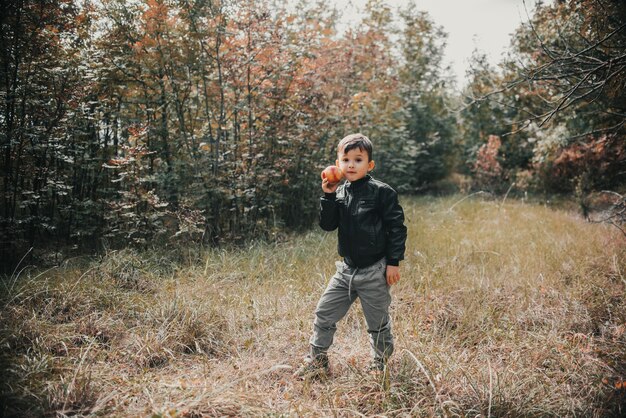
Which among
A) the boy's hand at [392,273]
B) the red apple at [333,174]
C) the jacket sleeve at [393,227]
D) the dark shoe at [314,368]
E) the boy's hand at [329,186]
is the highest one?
the red apple at [333,174]

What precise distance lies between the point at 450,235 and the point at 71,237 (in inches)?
206

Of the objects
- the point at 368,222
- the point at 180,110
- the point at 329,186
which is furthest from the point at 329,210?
the point at 180,110

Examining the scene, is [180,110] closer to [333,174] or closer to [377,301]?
[333,174]

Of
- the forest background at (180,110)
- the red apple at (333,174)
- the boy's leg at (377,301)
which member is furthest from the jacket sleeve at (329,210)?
the forest background at (180,110)

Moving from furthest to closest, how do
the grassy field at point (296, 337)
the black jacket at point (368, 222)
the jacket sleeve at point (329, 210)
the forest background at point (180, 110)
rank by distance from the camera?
the forest background at point (180, 110), the jacket sleeve at point (329, 210), the black jacket at point (368, 222), the grassy field at point (296, 337)

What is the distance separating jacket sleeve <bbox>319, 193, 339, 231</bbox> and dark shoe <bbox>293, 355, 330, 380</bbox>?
888 millimetres

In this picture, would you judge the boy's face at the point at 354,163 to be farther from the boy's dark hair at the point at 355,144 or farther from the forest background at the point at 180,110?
the forest background at the point at 180,110

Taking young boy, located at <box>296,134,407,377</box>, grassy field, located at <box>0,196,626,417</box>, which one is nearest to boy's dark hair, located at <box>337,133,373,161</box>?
young boy, located at <box>296,134,407,377</box>

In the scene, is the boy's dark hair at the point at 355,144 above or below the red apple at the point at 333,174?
above

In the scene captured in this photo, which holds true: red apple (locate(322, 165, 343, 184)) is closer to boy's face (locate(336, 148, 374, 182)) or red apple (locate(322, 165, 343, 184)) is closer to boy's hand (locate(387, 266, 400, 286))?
boy's face (locate(336, 148, 374, 182))

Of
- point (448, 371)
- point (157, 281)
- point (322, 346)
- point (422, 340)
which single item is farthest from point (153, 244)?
point (448, 371)

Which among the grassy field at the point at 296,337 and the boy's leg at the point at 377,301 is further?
the boy's leg at the point at 377,301

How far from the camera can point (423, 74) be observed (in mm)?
13516

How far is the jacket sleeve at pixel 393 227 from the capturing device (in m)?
2.49
